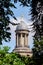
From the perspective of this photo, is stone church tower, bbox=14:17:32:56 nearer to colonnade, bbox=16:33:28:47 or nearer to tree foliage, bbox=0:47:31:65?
colonnade, bbox=16:33:28:47

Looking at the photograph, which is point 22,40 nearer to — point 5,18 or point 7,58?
point 5,18

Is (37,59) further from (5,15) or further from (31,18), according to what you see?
(5,15)

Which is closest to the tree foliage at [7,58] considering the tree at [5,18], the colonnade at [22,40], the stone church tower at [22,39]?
the tree at [5,18]

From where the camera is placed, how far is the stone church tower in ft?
147

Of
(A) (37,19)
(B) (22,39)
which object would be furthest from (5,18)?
(B) (22,39)

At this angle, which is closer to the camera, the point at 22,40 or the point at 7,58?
the point at 7,58

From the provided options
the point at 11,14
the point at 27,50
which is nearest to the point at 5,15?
the point at 11,14

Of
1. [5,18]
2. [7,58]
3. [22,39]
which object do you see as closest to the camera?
[7,58]

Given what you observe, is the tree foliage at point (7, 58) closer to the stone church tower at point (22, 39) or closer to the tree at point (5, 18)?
the tree at point (5, 18)

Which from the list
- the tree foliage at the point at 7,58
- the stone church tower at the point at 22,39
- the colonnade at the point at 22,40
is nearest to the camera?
the tree foliage at the point at 7,58

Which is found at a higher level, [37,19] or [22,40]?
[37,19]

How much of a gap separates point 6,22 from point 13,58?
3725mm

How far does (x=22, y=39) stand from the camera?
46812mm

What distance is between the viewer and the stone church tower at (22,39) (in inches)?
1760
